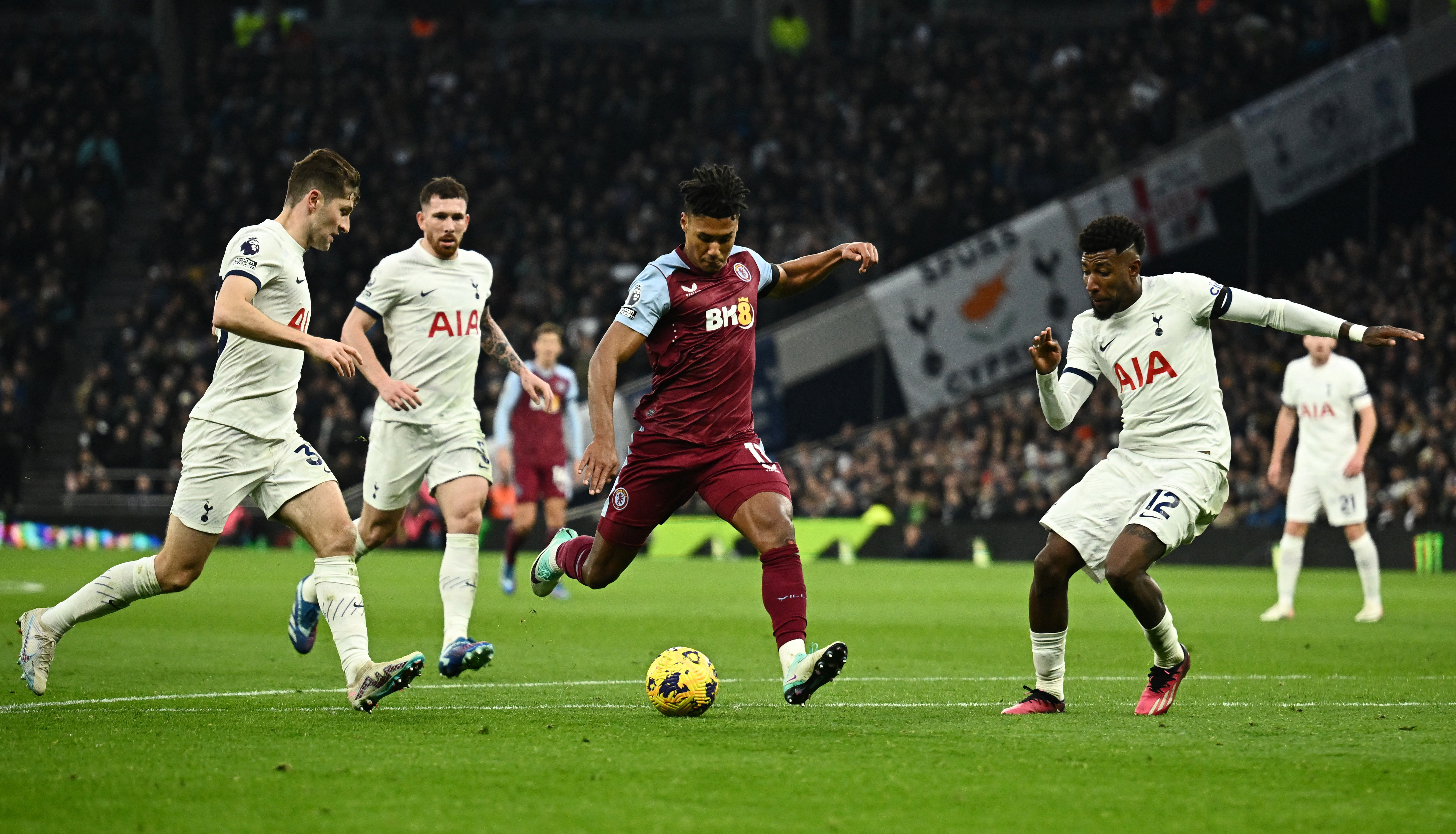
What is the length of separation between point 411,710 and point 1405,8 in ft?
91.0

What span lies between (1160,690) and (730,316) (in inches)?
102

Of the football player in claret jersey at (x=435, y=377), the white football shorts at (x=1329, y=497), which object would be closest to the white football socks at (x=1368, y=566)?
the white football shorts at (x=1329, y=497)

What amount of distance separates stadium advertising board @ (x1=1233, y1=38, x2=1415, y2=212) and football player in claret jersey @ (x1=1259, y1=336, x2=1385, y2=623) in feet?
43.1

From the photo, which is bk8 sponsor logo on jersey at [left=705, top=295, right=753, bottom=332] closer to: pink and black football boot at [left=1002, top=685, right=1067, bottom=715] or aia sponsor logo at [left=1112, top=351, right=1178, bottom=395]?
aia sponsor logo at [left=1112, top=351, right=1178, bottom=395]

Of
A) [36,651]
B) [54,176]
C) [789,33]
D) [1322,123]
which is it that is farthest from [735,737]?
[54,176]

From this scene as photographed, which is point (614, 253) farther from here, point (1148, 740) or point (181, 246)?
point (1148, 740)

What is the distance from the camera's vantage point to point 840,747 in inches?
242

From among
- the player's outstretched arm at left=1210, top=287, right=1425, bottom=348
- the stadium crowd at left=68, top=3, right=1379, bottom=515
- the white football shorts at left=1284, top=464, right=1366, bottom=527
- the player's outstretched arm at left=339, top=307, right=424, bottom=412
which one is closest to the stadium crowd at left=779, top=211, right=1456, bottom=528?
the stadium crowd at left=68, top=3, right=1379, bottom=515

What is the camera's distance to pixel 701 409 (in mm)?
7363

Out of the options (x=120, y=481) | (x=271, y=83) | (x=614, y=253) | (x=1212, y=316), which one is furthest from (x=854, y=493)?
(x=1212, y=316)

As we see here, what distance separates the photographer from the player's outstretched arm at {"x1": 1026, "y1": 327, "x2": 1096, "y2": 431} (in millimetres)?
6992

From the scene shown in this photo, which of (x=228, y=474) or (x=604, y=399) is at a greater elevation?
(x=604, y=399)

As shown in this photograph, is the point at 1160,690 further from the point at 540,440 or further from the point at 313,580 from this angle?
the point at 540,440

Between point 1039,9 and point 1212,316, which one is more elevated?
point 1039,9
